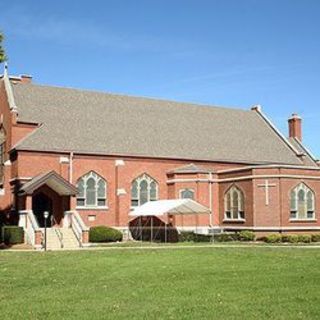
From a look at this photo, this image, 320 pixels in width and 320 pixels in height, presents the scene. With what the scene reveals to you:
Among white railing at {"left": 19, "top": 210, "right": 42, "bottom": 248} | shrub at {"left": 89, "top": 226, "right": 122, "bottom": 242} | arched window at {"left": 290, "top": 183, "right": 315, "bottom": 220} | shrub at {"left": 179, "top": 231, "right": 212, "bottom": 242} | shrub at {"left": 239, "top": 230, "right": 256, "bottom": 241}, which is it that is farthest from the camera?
arched window at {"left": 290, "top": 183, "right": 315, "bottom": 220}

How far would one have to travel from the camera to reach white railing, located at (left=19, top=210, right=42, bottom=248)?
35562 millimetres

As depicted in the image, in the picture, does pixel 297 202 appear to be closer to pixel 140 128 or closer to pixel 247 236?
pixel 247 236

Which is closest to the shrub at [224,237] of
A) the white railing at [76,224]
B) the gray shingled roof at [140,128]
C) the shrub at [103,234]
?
the shrub at [103,234]

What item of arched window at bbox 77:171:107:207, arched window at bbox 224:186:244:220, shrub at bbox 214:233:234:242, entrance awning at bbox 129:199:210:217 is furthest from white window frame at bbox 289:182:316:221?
arched window at bbox 77:171:107:207

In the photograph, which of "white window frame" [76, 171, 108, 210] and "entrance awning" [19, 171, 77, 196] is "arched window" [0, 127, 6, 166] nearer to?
"entrance awning" [19, 171, 77, 196]

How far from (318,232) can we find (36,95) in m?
25.4

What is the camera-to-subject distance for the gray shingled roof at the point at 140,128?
4422cm

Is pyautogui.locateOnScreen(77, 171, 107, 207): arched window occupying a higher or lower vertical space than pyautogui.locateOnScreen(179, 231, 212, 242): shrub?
higher

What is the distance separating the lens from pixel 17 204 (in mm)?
41156

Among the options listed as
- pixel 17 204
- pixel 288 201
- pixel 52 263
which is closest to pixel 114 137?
pixel 17 204

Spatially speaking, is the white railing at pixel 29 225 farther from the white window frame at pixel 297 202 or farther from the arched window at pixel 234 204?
the white window frame at pixel 297 202

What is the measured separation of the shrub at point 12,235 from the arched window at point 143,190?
11263mm

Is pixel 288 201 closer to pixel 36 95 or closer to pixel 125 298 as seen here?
pixel 36 95

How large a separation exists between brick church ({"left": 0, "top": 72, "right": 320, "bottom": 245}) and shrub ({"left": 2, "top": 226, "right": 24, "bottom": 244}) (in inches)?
26.0
